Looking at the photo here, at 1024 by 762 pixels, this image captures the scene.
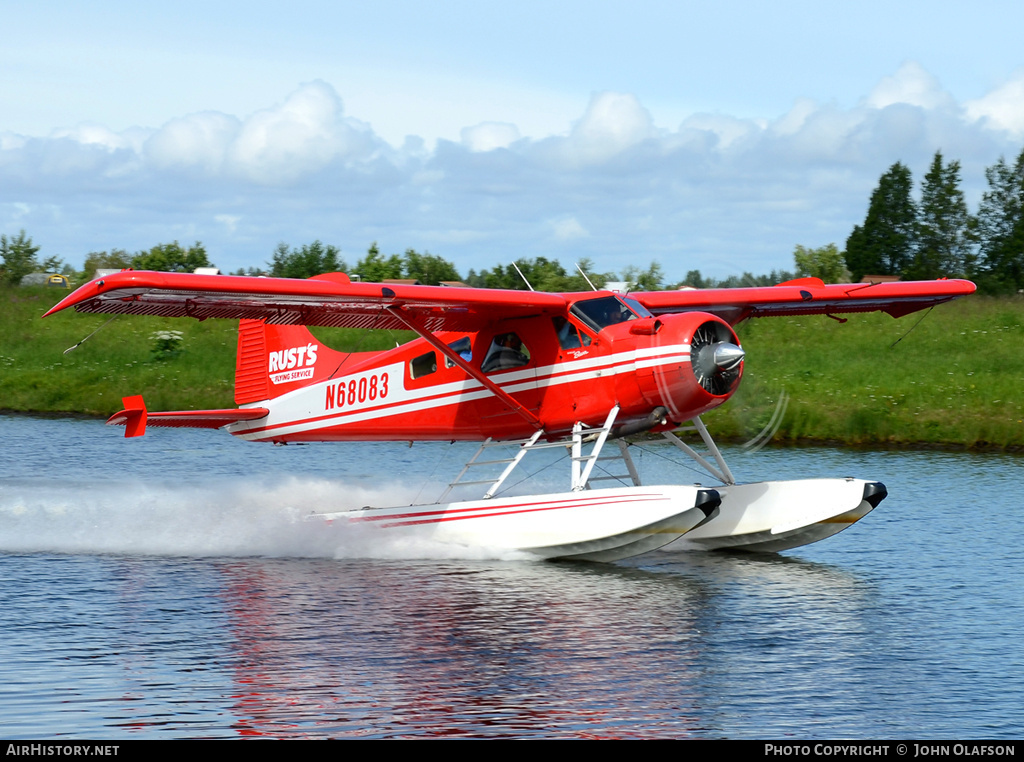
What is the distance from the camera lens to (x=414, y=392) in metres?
13.3

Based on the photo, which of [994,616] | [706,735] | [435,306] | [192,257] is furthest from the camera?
[192,257]

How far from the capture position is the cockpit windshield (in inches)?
463

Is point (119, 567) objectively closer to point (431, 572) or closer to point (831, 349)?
point (431, 572)

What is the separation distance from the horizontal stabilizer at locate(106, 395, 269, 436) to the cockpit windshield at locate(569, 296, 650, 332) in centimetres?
480

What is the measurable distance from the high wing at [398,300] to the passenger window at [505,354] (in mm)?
245

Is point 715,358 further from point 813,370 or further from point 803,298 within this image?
point 813,370

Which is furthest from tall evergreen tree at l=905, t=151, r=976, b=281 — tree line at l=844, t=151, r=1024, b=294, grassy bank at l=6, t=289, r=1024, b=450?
grassy bank at l=6, t=289, r=1024, b=450

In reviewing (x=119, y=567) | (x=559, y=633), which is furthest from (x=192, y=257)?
(x=559, y=633)

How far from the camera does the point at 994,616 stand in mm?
9695

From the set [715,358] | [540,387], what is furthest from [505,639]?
[540,387]

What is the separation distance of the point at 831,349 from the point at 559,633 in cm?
2253

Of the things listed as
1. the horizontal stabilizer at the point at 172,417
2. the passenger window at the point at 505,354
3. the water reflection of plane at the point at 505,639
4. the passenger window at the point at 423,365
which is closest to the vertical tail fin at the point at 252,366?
the horizontal stabilizer at the point at 172,417

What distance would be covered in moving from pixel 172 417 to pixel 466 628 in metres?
6.02

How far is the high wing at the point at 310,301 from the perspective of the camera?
9.73 metres
